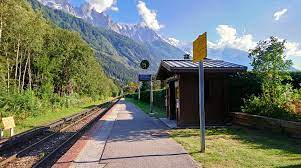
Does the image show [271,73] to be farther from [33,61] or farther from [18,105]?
[33,61]

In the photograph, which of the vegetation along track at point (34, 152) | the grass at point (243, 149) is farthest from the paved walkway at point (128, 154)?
the vegetation along track at point (34, 152)

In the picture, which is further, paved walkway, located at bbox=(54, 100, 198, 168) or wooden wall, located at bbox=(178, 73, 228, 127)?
wooden wall, located at bbox=(178, 73, 228, 127)

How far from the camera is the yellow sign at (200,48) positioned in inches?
380

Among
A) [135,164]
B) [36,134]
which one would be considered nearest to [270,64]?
[135,164]

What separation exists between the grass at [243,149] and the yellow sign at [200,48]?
2.53 m

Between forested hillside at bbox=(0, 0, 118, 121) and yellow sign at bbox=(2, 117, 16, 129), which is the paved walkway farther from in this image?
forested hillside at bbox=(0, 0, 118, 121)

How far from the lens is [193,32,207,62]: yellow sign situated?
964 centimetres

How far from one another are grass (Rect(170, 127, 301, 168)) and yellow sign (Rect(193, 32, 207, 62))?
8.31 ft

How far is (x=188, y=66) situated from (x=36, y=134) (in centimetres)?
804

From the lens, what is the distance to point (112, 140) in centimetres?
1341

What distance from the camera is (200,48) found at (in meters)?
9.91

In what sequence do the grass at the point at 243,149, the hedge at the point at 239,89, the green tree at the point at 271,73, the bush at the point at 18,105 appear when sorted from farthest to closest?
the bush at the point at 18,105 < the hedge at the point at 239,89 < the green tree at the point at 271,73 < the grass at the point at 243,149

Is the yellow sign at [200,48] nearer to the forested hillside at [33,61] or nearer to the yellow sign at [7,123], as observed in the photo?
the yellow sign at [7,123]

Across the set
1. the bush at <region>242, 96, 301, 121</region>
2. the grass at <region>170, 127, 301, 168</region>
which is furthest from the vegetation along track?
the bush at <region>242, 96, 301, 121</region>
